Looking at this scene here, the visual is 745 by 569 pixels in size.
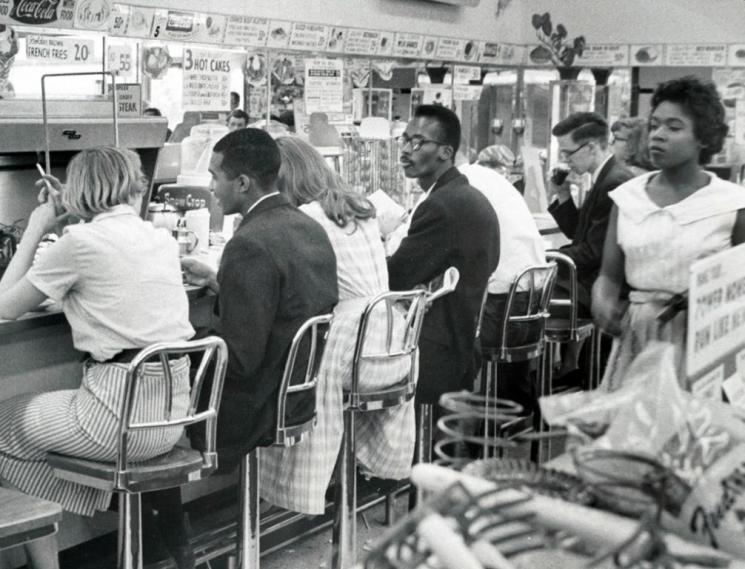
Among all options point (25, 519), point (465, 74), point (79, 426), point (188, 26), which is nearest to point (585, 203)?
point (188, 26)

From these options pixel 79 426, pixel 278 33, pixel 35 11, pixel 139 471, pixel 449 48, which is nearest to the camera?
pixel 139 471

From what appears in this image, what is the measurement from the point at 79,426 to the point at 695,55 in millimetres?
6368

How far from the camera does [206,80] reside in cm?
564

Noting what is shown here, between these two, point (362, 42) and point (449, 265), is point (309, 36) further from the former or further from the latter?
point (449, 265)

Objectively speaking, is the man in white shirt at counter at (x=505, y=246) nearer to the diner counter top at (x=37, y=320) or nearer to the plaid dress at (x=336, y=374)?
the plaid dress at (x=336, y=374)

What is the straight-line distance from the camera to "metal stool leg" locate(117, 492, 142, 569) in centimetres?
311

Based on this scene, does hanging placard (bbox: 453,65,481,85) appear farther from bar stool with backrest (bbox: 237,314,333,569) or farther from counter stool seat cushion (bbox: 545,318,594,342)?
bar stool with backrest (bbox: 237,314,333,569)

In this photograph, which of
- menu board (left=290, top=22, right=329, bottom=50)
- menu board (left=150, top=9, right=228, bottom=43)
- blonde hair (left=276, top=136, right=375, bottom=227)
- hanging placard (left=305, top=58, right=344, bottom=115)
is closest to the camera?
blonde hair (left=276, top=136, right=375, bottom=227)

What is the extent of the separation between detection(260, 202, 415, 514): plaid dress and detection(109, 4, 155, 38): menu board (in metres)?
1.64

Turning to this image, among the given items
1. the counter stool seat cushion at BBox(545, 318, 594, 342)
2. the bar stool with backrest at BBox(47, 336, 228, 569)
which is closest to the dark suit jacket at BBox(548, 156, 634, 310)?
the counter stool seat cushion at BBox(545, 318, 594, 342)

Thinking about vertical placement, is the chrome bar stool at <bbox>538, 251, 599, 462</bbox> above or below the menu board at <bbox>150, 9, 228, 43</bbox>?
below

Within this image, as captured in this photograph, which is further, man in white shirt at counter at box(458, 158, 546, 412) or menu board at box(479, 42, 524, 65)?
menu board at box(479, 42, 524, 65)

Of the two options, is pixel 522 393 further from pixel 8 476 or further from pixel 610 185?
pixel 8 476

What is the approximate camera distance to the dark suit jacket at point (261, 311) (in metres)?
3.37
